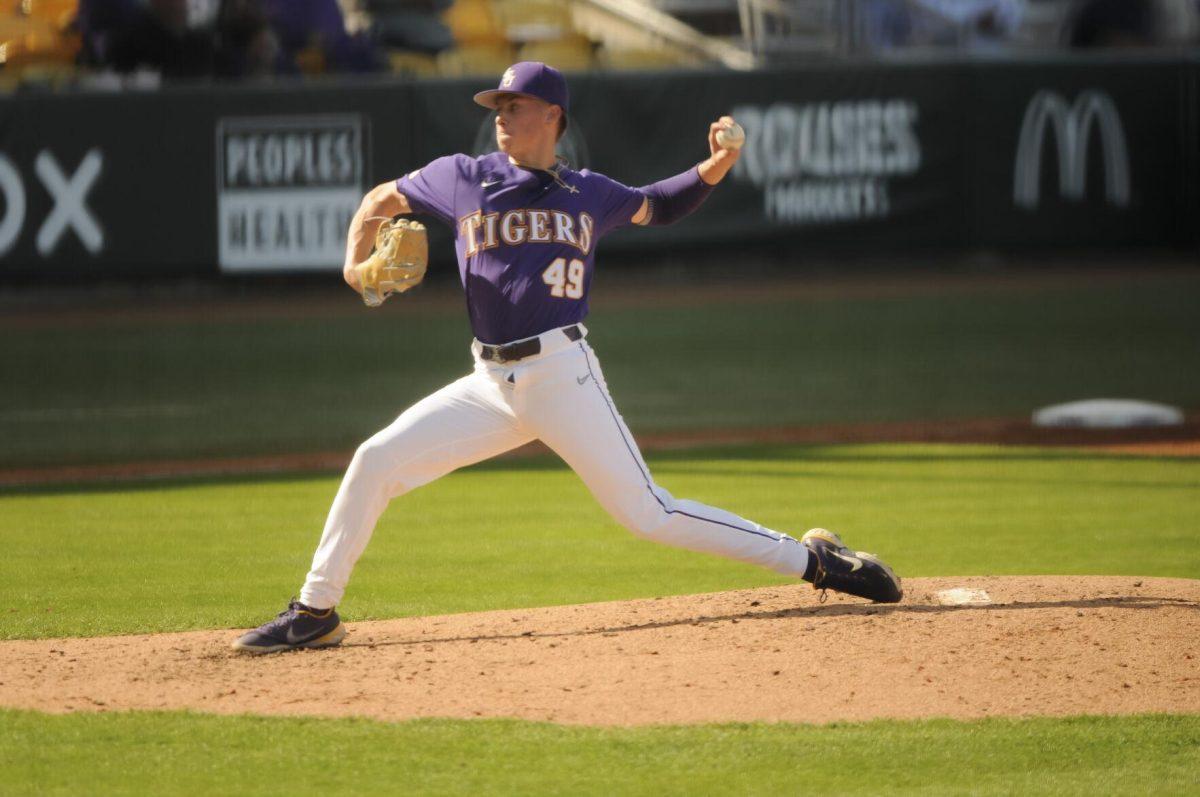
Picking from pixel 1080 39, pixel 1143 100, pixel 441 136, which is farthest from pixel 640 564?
pixel 1080 39

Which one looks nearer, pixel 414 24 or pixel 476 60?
pixel 476 60

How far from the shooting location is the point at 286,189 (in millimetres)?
17578

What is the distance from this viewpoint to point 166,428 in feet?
40.0

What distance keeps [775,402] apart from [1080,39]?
10.9 m

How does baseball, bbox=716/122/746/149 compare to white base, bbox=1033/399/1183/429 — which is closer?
baseball, bbox=716/122/746/149

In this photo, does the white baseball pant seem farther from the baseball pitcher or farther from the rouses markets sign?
the rouses markets sign

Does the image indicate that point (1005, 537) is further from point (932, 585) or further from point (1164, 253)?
point (1164, 253)

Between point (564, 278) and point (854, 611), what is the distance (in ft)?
5.35

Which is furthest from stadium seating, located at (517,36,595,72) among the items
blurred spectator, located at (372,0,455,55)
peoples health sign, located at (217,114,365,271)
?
peoples health sign, located at (217,114,365,271)

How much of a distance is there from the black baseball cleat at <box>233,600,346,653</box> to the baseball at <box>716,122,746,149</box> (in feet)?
6.77

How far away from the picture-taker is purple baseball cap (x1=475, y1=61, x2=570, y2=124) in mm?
5613

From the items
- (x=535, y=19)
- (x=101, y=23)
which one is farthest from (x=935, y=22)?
(x=101, y=23)

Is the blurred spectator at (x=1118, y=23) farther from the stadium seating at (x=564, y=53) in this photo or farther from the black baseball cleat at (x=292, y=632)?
the black baseball cleat at (x=292, y=632)

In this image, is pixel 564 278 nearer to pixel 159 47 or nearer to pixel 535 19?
pixel 159 47
